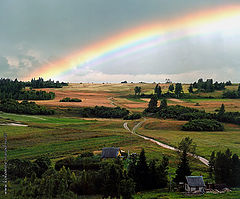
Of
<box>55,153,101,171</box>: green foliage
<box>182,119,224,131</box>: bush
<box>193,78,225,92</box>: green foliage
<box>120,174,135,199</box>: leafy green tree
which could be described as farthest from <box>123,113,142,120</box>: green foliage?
<box>120,174,135,199</box>: leafy green tree

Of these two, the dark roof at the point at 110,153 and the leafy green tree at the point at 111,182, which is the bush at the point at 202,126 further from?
the leafy green tree at the point at 111,182

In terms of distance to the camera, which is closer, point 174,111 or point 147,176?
point 147,176

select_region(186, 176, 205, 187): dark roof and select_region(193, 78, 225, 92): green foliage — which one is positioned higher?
select_region(193, 78, 225, 92): green foliage

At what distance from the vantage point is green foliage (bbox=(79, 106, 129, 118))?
133 m

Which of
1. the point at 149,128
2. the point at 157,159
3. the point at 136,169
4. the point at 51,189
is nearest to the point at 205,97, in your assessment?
the point at 149,128

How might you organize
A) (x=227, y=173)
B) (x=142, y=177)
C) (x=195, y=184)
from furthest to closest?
1. (x=227, y=173)
2. (x=142, y=177)
3. (x=195, y=184)

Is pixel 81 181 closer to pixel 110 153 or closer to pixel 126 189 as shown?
pixel 126 189

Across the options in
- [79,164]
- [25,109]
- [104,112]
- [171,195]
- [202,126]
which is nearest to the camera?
[171,195]

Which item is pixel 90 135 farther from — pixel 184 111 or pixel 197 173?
pixel 184 111

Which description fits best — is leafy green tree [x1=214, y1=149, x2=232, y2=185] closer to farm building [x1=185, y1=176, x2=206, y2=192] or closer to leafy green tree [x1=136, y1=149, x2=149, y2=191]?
farm building [x1=185, y1=176, x2=206, y2=192]

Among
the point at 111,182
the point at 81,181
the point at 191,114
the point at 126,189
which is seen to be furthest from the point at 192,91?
the point at 126,189

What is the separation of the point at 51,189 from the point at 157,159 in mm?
23988

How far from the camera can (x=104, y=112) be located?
5290 inches

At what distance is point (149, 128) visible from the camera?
330 ft
